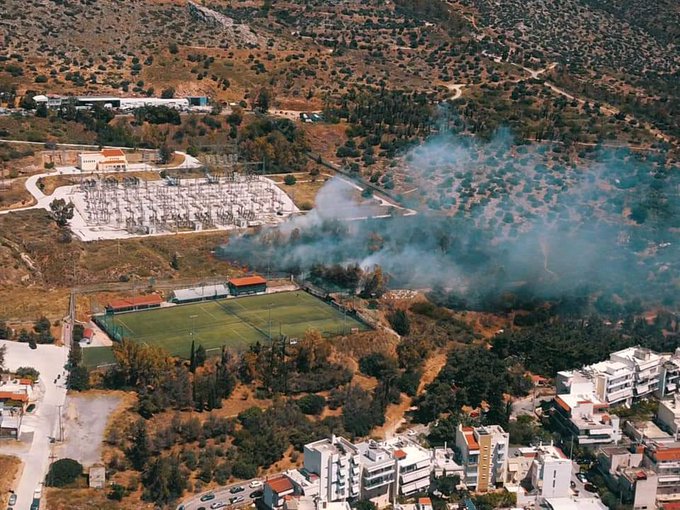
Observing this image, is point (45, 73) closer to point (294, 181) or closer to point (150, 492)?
point (294, 181)

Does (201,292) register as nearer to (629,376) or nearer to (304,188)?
(304,188)

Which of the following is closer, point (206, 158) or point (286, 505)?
point (286, 505)

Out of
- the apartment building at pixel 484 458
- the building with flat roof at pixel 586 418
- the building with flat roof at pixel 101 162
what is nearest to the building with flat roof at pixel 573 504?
the apartment building at pixel 484 458

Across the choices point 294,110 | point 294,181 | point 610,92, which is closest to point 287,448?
point 294,181

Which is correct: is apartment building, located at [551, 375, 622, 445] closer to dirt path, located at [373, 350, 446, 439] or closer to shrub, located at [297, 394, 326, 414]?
dirt path, located at [373, 350, 446, 439]

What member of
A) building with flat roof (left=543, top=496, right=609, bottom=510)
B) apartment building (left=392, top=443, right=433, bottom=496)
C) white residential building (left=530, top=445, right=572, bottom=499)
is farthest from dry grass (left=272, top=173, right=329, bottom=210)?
building with flat roof (left=543, top=496, right=609, bottom=510)

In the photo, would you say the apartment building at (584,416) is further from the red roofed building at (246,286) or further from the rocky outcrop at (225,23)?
the rocky outcrop at (225,23)
